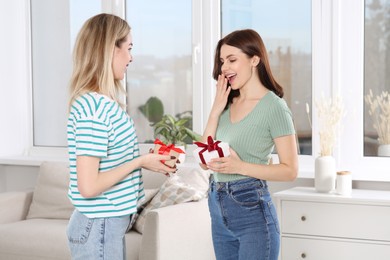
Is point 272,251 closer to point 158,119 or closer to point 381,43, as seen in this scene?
point 381,43

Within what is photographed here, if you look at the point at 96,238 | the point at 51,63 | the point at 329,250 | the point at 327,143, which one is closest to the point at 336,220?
the point at 329,250

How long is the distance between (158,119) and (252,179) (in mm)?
2518

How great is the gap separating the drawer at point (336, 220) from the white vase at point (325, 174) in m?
0.14

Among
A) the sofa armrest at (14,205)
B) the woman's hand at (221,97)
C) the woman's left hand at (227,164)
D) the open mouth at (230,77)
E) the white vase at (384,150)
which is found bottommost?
the sofa armrest at (14,205)

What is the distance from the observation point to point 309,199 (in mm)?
3408

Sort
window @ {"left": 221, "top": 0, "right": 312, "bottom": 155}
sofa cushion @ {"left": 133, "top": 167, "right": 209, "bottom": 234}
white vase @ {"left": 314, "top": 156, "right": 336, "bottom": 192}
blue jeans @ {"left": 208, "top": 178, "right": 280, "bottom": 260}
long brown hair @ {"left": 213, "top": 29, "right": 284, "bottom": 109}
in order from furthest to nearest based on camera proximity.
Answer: window @ {"left": 221, "top": 0, "right": 312, "bottom": 155} < sofa cushion @ {"left": 133, "top": 167, "right": 209, "bottom": 234} < white vase @ {"left": 314, "top": 156, "right": 336, "bottom": 192} < long brown hair @ {"left": 213, "top": 29, "right": 284, "bottom": 109} < blue jeans @ {"left": 208, "top": 178, "right": 280, "bottom": 260}

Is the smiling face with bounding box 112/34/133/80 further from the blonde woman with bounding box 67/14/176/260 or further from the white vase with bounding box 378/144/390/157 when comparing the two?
the white vase with bounding box 378/144/390/157

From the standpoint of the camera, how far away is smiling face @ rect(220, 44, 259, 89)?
2.21m

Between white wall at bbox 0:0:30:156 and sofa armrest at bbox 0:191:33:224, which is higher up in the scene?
white wall at bbox 0:0:30:156

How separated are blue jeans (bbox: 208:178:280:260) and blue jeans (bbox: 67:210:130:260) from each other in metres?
0.35

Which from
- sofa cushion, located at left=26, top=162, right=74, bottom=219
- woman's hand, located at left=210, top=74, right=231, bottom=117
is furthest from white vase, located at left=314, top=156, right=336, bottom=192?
sofa cushion, located at left=26, top=162, right=74, bottom=219

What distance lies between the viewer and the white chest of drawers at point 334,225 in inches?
129

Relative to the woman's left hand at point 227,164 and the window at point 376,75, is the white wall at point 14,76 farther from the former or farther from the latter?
the woman's left hand at point 227,164

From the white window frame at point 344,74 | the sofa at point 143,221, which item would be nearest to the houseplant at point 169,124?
the sofa at point 143,221
